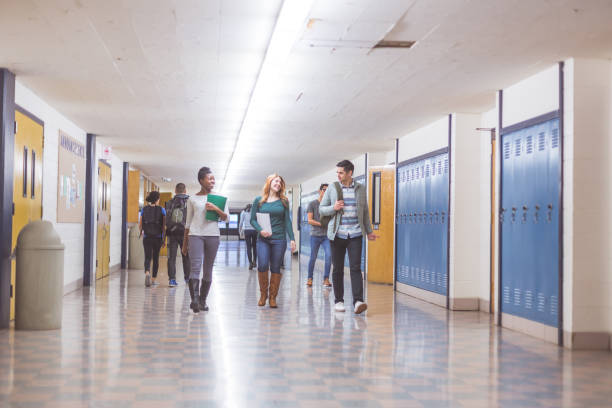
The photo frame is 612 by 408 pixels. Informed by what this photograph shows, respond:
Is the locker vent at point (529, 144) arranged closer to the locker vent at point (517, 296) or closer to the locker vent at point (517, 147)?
the locker vent at point (517, 147)

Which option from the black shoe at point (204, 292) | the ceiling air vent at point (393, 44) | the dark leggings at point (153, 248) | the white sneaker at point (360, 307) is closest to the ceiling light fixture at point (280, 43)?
the ceiling air vent at point (393, 44)

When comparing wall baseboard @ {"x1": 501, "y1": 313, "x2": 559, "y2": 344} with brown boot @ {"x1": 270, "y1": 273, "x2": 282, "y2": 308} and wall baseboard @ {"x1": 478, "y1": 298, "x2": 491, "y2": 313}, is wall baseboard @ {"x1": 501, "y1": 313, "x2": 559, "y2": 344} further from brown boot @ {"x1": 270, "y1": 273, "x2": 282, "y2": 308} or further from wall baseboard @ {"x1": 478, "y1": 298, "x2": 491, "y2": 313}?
brown boot @ {"x1": 270, "y1": 273, "x2": 282, "y2": 308}

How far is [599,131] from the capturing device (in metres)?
5.23

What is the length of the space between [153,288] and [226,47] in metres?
5.11

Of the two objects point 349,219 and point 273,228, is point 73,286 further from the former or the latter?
point 349,219

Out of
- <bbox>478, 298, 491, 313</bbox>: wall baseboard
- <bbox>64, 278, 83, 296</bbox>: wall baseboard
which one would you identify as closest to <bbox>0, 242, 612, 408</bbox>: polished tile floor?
<bbox>478, 298, 491, 313</bbox>: wall baseboard

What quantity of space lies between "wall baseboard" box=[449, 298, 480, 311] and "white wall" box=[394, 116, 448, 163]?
1.96 metres

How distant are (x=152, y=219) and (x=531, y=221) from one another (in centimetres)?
587

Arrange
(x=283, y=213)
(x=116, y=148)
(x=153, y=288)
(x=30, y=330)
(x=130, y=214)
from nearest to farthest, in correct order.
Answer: (x=30, y=330) → (x=283, y=213) → (x=153, y=288) → (x=116, y=148) → (x=130, y=214)

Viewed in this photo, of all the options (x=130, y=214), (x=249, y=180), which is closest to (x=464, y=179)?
(x=130, y=214)

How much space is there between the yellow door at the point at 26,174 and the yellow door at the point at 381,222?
5.92 metres

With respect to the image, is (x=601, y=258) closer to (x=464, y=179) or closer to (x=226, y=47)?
(x=464, y=179)

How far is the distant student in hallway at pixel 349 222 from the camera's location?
661 centimetres

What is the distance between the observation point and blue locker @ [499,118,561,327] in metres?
5.50
